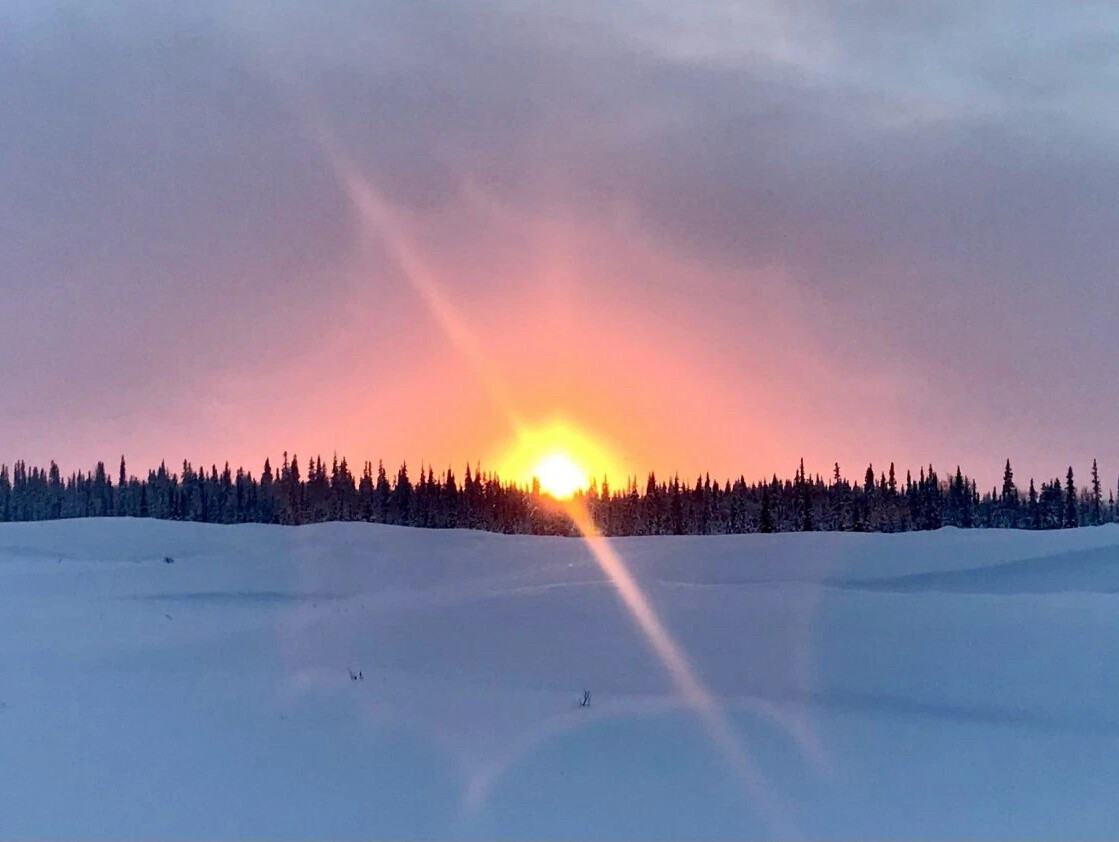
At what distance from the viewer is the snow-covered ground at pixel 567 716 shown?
666cm

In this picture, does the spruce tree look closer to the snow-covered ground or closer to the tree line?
the tree line

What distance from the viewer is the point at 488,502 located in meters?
127

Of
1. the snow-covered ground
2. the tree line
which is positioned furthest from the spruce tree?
the snow-covered ground

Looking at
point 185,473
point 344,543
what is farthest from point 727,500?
point 344,543

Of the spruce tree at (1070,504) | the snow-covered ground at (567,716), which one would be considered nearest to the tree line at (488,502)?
the spruce tree at (1070,504)

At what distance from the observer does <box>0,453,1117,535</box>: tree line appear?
333ft

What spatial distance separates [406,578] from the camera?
21.3 m

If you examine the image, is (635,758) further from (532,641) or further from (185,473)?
(185,473)

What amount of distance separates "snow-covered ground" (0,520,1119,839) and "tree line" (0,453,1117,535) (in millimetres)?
A: 87221

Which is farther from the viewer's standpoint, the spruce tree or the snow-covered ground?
the spruce tree

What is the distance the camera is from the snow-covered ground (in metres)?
6.66

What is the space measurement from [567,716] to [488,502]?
119058 mm

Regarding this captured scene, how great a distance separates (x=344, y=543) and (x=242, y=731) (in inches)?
Answer: 729

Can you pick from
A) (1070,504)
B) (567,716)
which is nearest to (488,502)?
(1070,504)
